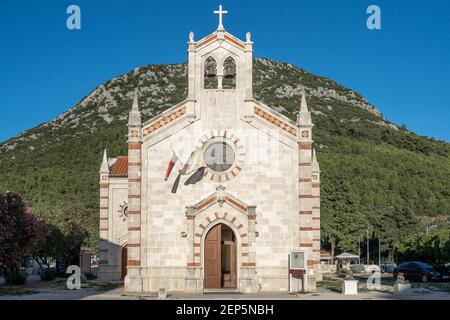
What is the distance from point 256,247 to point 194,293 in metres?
4.05

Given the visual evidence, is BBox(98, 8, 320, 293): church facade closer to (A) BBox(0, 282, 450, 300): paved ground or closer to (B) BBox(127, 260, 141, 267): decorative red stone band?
(B) BBox(127, 260, 141, 267): decorative red stone band

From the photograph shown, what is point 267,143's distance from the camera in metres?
33.5

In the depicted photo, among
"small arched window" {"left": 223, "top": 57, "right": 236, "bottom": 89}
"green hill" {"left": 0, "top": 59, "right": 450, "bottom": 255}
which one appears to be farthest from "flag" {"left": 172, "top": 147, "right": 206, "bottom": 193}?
"green hill" {"left": 0, "top": 59, "right": 450, "bottom": 255}

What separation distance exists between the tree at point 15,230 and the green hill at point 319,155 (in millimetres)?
13250

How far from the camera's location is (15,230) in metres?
38.7

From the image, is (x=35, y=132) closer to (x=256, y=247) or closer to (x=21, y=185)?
(x=21, y=185)

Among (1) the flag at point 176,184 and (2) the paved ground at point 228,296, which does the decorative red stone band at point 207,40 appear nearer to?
(1) the flag at point 176,184

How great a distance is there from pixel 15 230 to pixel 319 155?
71.1 m

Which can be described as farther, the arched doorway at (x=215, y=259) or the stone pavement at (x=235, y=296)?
the arched doorway at (x=215, y=259)

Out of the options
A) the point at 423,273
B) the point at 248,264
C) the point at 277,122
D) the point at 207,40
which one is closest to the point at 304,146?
the point at 277,122

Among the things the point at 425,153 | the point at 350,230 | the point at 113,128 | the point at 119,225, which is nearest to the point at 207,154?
the point at 119,225

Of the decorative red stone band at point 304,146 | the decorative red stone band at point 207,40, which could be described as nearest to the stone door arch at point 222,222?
the decorative red stone band at point 304,146

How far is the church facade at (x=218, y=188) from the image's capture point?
3262 centimetres

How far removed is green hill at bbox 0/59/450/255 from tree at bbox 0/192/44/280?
13.2 meters
